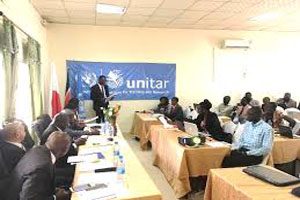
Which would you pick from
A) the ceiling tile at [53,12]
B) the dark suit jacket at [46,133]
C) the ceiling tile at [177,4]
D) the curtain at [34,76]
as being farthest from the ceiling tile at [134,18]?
the dark suit jacket at [46,133]

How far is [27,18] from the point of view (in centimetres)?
538

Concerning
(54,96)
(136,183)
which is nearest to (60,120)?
(136,183)

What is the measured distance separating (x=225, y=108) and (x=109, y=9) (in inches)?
165

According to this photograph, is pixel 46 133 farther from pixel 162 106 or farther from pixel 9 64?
pixel 162 106

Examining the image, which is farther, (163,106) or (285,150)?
(163,106)

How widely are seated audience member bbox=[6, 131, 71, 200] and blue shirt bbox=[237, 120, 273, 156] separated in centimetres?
248

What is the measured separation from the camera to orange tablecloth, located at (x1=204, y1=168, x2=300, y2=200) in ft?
7.40

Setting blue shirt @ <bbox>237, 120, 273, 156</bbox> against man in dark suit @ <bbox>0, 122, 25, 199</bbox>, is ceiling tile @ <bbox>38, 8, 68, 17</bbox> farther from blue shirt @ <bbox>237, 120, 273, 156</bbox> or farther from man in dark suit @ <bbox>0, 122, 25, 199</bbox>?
blue shirt @ <bbox>237, 120, 273, 156</bbox>

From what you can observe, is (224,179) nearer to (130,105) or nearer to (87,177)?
(87,177)

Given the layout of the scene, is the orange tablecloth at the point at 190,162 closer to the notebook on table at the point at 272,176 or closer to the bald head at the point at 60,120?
the notebook on table at the point at 272,176

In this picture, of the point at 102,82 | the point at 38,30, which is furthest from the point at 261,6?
the point at 38,30

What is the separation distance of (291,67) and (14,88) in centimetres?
806

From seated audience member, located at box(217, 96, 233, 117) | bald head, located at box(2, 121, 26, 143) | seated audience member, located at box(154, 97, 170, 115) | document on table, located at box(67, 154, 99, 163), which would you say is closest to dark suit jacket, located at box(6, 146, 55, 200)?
document on table, located at box(67, 154, 99, 163)

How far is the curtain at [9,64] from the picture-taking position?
3.68 meters
